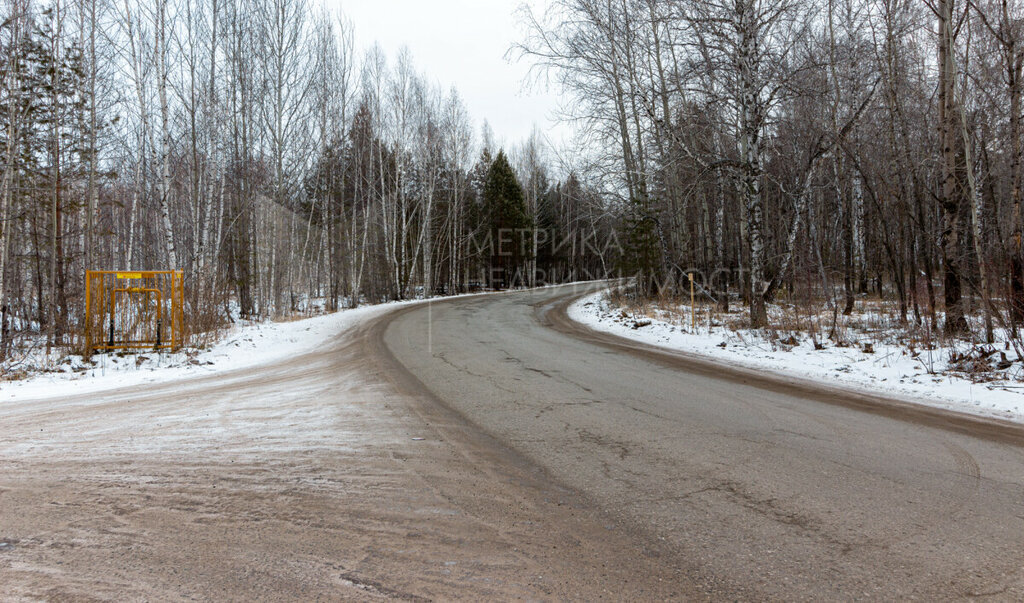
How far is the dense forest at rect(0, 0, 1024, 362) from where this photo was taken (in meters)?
10.8

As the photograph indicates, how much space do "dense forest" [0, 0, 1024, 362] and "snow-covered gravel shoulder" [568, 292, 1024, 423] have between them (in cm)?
135

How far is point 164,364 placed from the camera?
9.84 meters

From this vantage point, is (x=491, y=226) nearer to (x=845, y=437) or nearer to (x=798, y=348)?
(x=798, y=348)

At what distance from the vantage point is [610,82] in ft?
59.8

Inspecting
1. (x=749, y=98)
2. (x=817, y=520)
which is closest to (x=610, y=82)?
(x=749, y=98)

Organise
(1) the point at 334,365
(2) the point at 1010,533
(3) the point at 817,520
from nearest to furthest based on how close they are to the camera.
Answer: (2) the point at 1010,533
(3) the point at 817,520
(1) the point at 334,365

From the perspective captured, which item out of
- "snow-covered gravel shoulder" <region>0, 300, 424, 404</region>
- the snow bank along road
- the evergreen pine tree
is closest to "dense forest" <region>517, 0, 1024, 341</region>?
the snow bank along road

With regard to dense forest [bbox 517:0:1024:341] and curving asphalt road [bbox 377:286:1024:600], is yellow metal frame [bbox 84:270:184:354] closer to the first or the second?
curving asphalt road [bbox 377:286:1024:600]

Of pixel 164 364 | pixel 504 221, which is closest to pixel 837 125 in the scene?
pixel 164 364

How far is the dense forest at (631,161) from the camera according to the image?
1079 cm

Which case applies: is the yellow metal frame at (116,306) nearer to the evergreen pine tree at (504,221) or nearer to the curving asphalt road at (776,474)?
the curving asphalt road at (776,474)

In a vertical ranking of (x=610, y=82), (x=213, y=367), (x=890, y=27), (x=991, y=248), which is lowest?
(x=213, y=367)

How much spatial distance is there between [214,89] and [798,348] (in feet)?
67.2

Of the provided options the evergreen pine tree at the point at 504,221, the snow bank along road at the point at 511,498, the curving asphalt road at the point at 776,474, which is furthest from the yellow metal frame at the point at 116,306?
the evergreen pine tree at the point at 504,221
